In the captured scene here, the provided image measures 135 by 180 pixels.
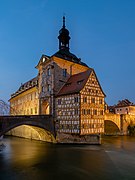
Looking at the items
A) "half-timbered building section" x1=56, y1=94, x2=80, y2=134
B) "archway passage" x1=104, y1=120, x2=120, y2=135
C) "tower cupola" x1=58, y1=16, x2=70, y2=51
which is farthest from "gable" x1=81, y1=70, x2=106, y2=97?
"archway passage" x1=104, y1=120, x2=120, y2=135

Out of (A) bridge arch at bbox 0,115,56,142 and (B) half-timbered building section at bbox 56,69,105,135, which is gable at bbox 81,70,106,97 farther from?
(A) bridge arch at bbox 0,115,56,142

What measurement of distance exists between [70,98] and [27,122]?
566cm

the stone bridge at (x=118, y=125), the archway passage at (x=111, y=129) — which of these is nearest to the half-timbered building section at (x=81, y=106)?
the stone bridge at (x=118, y=125)

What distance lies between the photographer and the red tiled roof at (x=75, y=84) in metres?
19.9

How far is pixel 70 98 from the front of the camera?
20016mm

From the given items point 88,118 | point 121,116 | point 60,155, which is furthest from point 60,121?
point 121,116

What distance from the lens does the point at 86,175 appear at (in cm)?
1064

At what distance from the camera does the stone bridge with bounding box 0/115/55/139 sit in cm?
1690

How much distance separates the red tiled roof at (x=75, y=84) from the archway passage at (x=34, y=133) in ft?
17.9

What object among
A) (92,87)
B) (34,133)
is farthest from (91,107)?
(34,133)

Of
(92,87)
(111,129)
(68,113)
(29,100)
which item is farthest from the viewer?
(111,129)

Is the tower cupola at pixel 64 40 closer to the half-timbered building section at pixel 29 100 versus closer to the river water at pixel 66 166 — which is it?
the half-timbered building section at pixel 29 100

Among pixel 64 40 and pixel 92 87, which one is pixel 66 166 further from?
pixel 64 40

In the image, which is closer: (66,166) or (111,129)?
(66,166)
